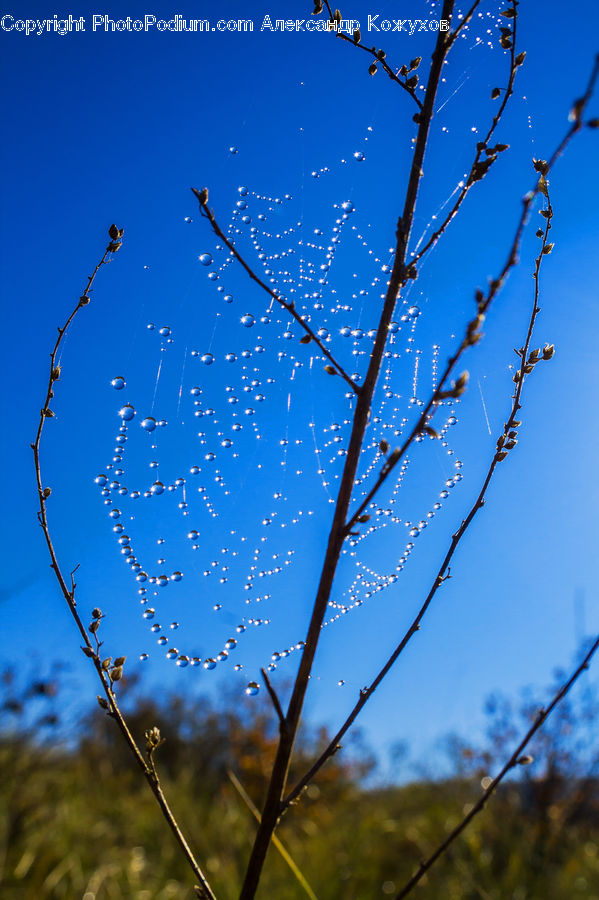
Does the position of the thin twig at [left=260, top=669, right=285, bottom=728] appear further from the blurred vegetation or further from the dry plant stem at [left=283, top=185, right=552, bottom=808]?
the blurred vegetation

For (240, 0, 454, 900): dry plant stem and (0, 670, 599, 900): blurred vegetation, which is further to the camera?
(0, 670, 599, 900): blurred vegetation

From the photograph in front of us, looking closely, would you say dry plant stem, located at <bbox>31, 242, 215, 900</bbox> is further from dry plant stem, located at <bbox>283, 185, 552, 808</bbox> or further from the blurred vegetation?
the blurred vegetation

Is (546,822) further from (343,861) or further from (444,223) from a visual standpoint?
(444,223)

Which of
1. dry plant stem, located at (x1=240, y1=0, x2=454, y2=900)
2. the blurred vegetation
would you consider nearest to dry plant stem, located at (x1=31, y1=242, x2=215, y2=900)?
dry plant stem, located at (x1=240, y1=0, x2=454, y2=900)

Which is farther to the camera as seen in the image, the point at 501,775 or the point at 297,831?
the point at 297,831

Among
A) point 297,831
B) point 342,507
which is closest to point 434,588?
point 342,507

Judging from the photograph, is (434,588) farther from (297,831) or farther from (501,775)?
(297,831)
